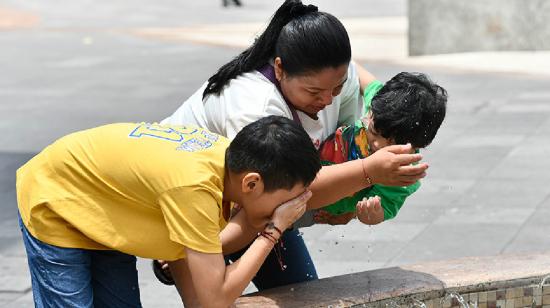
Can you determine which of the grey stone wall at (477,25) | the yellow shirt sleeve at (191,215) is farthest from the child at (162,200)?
the grey stone wall at (477,25)

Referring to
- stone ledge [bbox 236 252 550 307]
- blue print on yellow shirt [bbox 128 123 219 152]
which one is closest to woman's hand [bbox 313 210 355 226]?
stone ledge [bbox 236 252 550 307]

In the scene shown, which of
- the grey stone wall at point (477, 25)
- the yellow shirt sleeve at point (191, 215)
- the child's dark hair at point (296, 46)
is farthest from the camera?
the grey stone wall at point (477, 25)

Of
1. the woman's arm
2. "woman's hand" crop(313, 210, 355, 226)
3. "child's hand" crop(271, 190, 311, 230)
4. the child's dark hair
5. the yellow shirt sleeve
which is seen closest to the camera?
the yellow shirt sleeve

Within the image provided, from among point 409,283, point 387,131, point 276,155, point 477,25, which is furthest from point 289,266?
point 477,25

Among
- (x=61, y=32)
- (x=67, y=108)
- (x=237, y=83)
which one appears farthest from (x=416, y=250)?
(x=61, y=32)

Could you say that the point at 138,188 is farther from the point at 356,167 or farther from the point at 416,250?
the point at 416,250

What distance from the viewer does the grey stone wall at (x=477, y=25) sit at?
12.4 meters

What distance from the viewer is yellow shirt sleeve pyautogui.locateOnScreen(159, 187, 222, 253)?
2.88 m

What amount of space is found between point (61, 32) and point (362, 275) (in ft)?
41.0

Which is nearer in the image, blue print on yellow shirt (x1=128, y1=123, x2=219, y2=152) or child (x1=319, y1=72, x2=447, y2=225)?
blue print on yellow shirt (x1=128, y1=123, x2=219, y2=152)

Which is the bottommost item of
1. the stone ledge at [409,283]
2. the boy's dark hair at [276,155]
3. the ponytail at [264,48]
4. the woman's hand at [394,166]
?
the stone ledge at [409,283]

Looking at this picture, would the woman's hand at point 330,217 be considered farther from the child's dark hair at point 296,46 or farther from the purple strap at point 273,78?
the child's dark hair at point 296,46

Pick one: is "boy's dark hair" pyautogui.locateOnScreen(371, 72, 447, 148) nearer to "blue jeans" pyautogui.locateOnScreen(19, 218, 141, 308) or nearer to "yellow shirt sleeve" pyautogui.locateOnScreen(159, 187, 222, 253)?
"yellow shirt sleeve" pyautogui.locateOnScreen(159, 187, 222, 253)

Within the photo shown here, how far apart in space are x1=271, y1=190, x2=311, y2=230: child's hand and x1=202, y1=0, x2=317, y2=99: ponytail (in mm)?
524
